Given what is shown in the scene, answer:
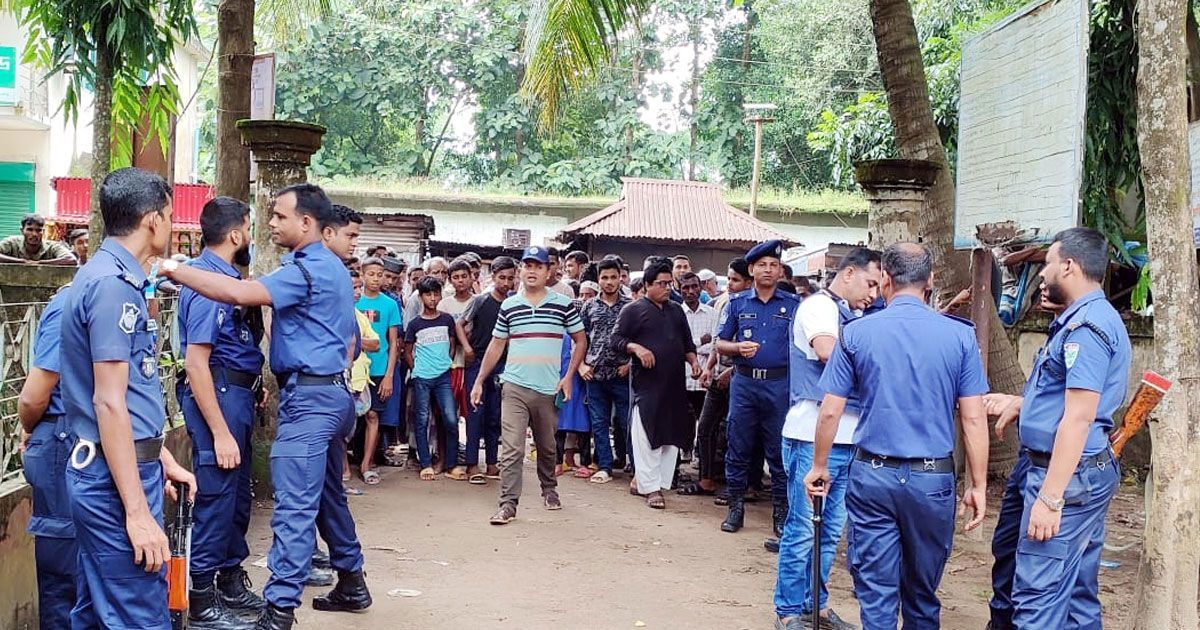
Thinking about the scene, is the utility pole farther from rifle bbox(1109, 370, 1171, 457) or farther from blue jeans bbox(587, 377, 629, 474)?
rifle bbox(1109, 370, 1171, 457)

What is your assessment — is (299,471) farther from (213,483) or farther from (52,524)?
(52,524)

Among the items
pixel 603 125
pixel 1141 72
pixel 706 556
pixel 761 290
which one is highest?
pixel 603 125

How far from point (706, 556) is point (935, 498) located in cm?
318

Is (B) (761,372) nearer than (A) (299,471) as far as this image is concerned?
No

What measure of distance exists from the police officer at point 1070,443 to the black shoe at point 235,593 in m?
3.68

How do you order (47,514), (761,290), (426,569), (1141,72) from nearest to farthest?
(47,514), (1141,72), (426,569), (761,290)

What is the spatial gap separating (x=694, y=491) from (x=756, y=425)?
6.50ft

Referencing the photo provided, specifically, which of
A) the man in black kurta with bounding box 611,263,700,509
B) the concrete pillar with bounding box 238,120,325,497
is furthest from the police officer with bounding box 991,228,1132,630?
the concrete pillar with bounding box 238,120,325,497

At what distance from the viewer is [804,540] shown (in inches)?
216

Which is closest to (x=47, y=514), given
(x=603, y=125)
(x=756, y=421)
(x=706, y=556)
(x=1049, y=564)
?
(x=1049, y=564)

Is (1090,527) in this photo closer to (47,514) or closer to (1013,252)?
(1013,252)

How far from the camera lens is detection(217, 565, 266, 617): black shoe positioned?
5551 mm

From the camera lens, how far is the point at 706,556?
7430 millimetres

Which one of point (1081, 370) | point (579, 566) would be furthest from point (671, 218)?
point (1081, 370)
